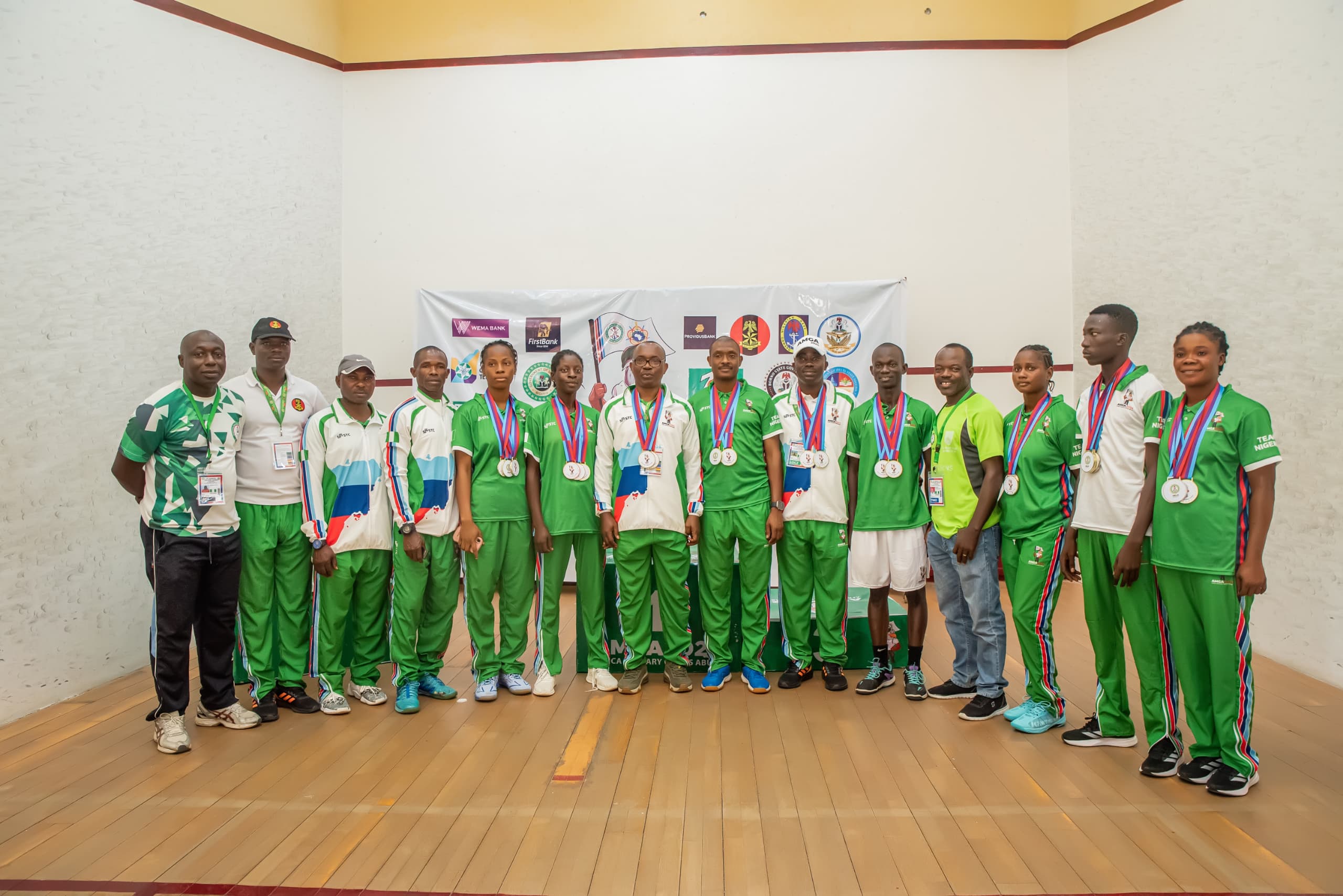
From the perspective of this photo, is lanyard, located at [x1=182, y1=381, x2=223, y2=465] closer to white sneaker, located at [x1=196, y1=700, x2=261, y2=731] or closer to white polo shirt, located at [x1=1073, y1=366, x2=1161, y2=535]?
white sneaker, located at [x1=196, y1=700, x2=261, y2=731]

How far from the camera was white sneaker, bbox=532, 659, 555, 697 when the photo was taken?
4.02 meters

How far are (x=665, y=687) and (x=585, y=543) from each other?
84cm

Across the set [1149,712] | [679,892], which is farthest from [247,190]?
[1149,712]

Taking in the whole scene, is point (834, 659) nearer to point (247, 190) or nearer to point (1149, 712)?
point (1149, 712)

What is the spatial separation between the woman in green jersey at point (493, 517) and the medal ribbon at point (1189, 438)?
107 inches

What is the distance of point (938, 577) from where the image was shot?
12.7ft

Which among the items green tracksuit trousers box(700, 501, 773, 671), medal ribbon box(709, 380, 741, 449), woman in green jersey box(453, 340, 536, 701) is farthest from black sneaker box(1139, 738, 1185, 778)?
woman in green jersey box(453, 340, 536, 701)

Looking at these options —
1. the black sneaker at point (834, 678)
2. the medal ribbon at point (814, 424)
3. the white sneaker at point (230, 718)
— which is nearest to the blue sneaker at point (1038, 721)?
the black sneaker at point (834, 678)

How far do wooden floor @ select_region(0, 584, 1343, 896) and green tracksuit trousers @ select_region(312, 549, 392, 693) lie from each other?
246 millimetres

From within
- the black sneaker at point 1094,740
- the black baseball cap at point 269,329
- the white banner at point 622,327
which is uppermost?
the white banner at point 622,327

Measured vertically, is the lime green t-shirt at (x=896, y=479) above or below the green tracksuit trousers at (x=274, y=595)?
above

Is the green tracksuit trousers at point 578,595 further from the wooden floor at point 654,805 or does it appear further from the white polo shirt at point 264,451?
the white polo shirt at point 264,451

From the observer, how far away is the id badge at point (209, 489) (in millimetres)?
3393

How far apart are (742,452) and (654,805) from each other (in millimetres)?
1795
